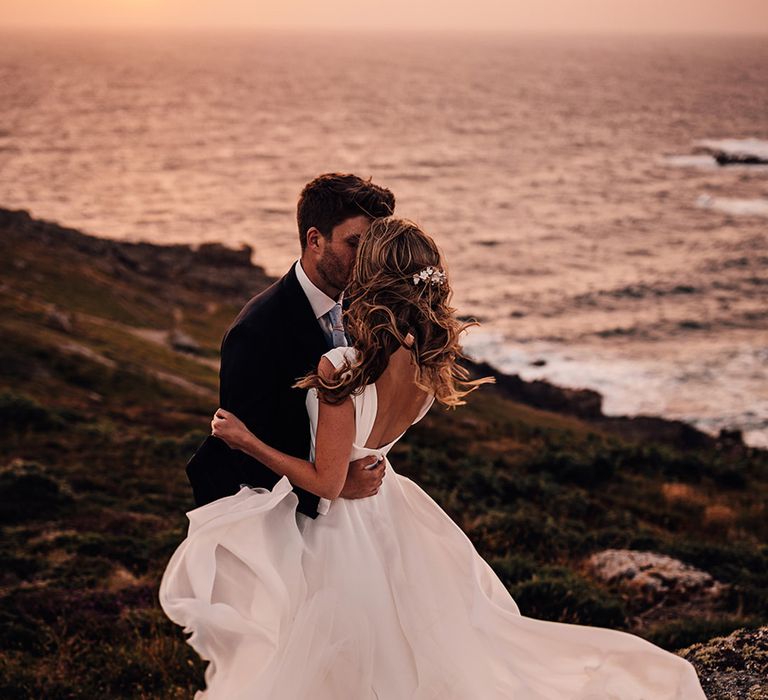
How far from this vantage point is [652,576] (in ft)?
30.9

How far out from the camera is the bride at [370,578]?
3998 millimetres

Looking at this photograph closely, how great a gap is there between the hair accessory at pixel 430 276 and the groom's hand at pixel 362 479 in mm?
1036

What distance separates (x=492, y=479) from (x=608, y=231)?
5993cm

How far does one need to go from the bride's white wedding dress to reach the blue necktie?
0.66 m

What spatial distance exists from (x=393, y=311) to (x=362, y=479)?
962mm

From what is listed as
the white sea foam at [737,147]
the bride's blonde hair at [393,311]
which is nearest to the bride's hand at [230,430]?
the bride's blonde hair at [393,311]

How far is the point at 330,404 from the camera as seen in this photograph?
3.92 m

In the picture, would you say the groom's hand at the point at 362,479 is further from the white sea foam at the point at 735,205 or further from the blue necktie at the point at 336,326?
the white sea foam at the point at 735,205

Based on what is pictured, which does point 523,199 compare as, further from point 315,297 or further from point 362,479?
point 362,479

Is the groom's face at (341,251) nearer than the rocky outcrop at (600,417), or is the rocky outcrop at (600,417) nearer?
the groom's face at (341,251)

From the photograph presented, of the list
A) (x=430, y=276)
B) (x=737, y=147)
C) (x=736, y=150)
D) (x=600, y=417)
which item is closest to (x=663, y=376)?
(x=600, y=417)

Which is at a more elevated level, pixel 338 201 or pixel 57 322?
pixel 338 201

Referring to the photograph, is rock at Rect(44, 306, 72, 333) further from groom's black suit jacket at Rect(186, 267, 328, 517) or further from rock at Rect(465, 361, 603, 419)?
groom's black suit jacket at Rect(186, 267, 328, 517)

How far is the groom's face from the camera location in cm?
449
